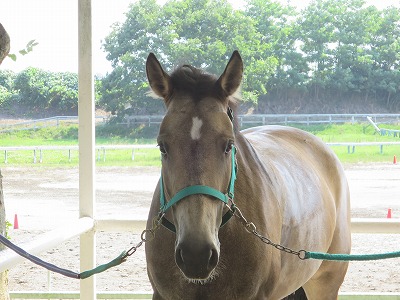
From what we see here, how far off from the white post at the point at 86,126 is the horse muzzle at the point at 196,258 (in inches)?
59.0

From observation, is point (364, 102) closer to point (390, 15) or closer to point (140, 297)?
point (390, 15)

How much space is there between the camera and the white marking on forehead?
5.83 feet

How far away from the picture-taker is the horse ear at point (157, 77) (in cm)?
194

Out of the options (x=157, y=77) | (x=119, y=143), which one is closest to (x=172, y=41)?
(x=119, y=143)

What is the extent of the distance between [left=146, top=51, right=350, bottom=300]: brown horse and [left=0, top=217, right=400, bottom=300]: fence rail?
21.0 inches

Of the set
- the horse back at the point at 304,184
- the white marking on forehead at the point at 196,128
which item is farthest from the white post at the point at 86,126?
the white marking on forehead at the point at 196,128

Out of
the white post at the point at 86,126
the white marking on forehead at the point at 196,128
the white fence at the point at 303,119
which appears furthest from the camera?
the white fence at the point at 303,119

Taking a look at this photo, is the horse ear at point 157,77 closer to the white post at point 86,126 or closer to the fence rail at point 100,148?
the white post at point 86,126

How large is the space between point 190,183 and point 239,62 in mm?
456

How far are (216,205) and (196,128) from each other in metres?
0.23

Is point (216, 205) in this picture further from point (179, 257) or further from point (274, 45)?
point (274, 45)

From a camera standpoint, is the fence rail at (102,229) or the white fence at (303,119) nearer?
the fence rail at (102,229)

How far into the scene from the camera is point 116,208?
4070mm

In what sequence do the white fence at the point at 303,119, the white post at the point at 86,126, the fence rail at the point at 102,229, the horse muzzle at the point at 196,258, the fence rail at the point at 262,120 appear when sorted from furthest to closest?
the white fence at the point at 303,119
the fence rail at the point at 262,120
the white post at the point at 86,126
the fence rail at the point at 102,229
the horse muzzle at the point at 196,258
